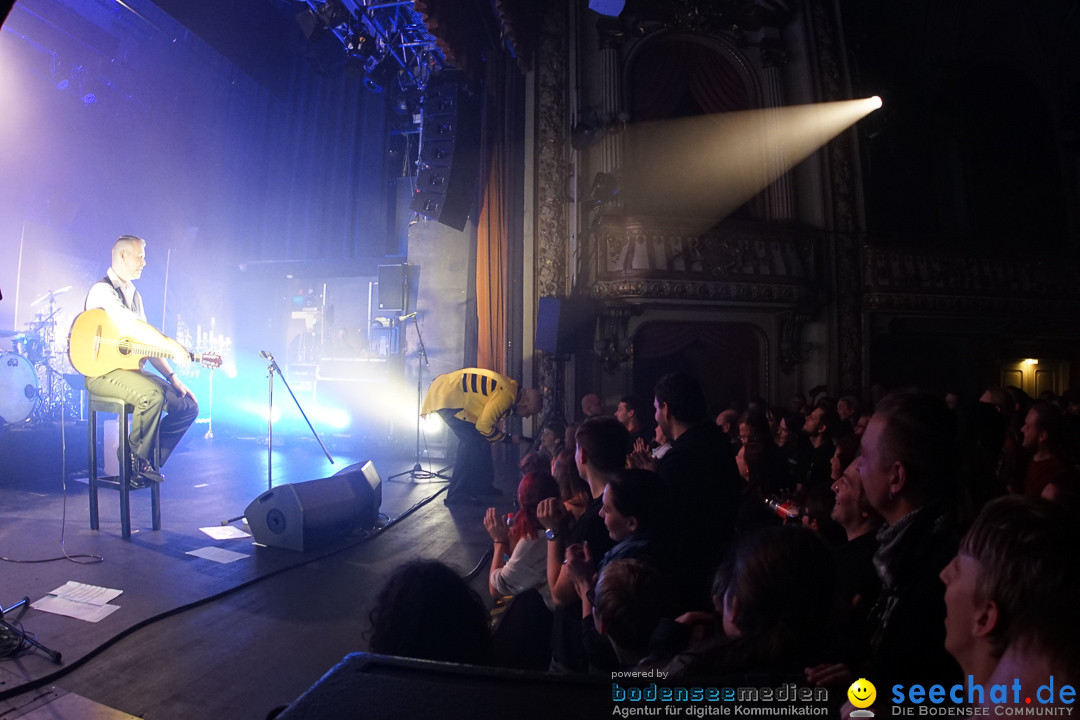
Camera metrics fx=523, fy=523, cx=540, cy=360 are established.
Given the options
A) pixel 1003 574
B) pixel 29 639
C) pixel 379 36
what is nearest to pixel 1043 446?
pixel 1003 574

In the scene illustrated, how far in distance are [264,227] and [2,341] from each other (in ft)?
19.1

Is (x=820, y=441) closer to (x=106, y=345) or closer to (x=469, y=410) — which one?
A: (x=469, y=410)

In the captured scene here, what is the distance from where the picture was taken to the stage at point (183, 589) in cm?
231

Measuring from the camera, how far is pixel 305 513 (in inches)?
160

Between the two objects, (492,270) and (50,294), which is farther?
(50,294)

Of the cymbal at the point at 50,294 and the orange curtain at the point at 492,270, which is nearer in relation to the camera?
the orange curtain at the point at 492,270

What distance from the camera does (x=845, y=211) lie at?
339 inches

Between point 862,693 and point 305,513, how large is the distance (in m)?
3.93

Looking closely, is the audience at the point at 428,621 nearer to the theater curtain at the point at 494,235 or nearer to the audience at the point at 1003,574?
the audience at the point at 1003,574

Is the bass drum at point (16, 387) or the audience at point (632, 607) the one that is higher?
the bass drum at point (16, 387)

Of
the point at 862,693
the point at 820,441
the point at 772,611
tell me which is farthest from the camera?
the point at 820,441

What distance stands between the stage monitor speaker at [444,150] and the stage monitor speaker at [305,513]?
187 inches

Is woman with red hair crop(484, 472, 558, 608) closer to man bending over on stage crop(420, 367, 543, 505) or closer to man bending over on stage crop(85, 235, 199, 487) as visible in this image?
man bending over on stage crop(420, 367, 543, 505)

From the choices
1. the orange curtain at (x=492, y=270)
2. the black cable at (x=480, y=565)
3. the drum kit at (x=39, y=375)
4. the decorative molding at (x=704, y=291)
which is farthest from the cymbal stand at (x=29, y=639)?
the decorative molding at (x=704, y=291)
